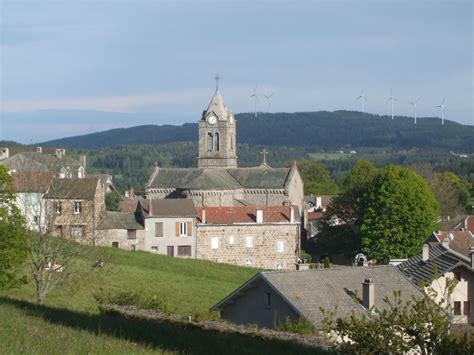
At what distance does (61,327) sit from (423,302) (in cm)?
628

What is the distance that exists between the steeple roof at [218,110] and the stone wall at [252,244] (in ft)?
86.3

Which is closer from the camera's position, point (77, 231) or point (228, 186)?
point (77, 231)

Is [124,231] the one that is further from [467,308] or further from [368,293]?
[368,293]

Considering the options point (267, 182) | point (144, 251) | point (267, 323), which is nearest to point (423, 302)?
point (267, 323)

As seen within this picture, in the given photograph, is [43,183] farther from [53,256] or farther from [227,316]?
[227,316]

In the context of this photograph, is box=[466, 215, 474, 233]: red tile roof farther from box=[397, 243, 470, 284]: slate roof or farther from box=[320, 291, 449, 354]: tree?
box=[320, 291, 449, 354]: tree

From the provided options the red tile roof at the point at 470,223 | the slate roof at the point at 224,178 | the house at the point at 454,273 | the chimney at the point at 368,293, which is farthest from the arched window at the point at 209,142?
the chimney at the point at 368,293

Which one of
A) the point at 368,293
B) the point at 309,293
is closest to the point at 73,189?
the point at 309,293

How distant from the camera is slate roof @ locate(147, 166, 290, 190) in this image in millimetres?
79688

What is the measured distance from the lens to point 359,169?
281 ft

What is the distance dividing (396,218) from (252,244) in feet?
32.8

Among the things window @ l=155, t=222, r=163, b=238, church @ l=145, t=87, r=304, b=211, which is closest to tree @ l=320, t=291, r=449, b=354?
window @ l=155, t=222, r=163, b=238

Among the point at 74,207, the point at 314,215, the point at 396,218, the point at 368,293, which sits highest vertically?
the point at 74,207

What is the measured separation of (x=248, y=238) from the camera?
67.5 metres
